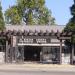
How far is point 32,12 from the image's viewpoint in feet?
297

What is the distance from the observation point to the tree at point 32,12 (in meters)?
87.4

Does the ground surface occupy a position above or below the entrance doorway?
below

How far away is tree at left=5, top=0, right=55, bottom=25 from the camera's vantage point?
3442 inches

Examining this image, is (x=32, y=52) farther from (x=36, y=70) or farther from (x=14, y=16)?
(x=14, y=16)

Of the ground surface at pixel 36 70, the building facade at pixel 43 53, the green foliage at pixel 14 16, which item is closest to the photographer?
the ground surface at pixel 36 70

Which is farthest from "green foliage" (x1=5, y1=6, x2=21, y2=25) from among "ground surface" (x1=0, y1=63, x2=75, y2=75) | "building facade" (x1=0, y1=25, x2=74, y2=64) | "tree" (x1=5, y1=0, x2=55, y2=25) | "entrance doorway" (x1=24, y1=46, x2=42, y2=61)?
"ground surface" (x1=0, y1=63, x2=75, y2=75)

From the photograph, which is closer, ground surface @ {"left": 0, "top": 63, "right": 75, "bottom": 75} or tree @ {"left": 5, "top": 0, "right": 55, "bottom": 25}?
ground surface @ {"left": 0, "top": 63, "right": 75, "bottom": 75}

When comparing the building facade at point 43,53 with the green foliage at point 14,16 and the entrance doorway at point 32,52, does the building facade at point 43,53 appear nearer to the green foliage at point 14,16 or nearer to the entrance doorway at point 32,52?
the entrance doorway at point 32,52

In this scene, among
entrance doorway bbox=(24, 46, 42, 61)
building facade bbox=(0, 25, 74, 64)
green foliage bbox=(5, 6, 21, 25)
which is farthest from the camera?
green foliage bbox=(5, 6, 21, 25)

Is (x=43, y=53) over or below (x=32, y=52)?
below

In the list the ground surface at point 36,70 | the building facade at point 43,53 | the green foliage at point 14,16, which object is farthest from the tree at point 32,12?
the ground surface at point 36,70

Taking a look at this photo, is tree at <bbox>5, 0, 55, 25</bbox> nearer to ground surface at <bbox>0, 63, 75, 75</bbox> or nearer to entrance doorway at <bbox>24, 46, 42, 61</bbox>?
entrance doorway at <bbox>24, 46, 42, 61</bbox>

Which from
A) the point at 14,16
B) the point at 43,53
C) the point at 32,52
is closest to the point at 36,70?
the point at 43,53

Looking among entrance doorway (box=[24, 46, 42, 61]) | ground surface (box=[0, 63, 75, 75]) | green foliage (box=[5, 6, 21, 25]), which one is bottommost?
ground surface (box=[0, 63, 75, 75])
